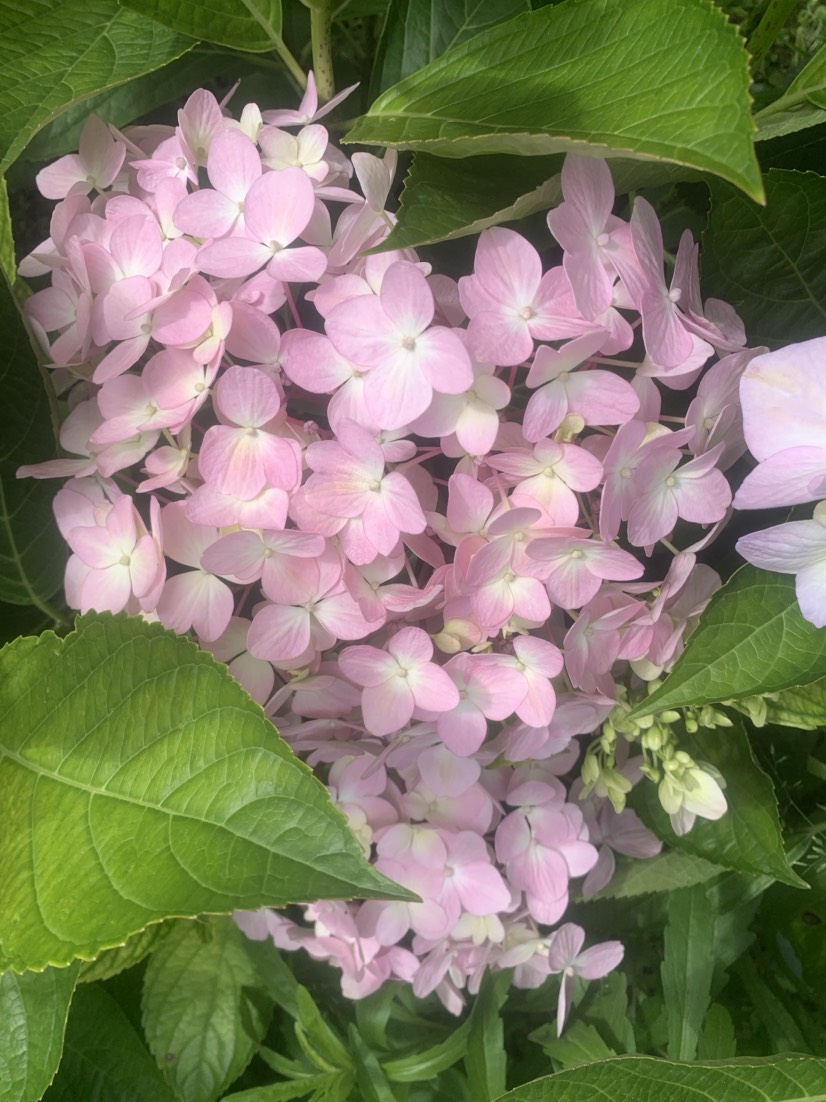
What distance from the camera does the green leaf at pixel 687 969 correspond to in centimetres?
80

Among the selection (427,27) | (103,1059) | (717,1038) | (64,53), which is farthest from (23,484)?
(717,1038)

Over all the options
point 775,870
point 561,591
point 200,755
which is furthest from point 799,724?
point 200,755


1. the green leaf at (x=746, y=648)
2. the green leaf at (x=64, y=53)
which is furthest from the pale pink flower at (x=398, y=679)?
the green leaf at (x=64, y=53)

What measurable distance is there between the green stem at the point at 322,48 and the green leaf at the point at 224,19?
0.02 metres

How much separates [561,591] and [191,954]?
24.6 inches

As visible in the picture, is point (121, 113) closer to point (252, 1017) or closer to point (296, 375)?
point (296, 375)

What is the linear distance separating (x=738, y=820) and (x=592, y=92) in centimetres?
49

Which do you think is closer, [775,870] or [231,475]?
[231,475]

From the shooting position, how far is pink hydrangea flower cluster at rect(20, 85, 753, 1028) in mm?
435

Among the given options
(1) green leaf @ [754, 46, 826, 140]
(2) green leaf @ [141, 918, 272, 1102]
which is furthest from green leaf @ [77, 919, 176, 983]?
(1) green leaf @ [754, 46, 826, 140]

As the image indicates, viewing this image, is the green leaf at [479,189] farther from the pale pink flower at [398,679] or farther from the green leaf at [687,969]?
the green leaf at [687,969]

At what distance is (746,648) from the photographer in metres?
0.47

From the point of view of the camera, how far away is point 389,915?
28.0 inches

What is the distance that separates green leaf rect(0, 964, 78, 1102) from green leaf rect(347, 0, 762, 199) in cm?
50
